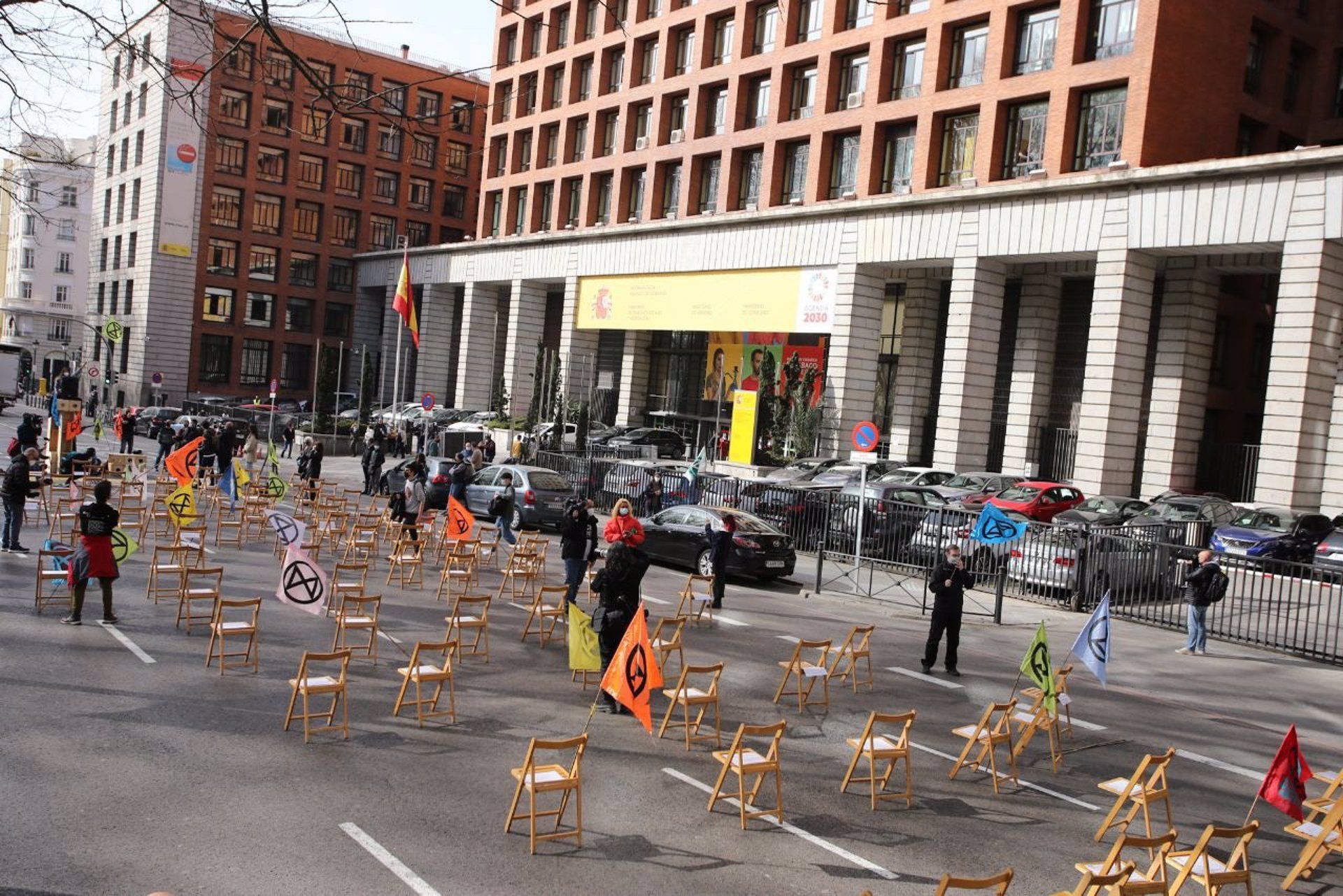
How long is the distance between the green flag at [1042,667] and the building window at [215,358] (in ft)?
227

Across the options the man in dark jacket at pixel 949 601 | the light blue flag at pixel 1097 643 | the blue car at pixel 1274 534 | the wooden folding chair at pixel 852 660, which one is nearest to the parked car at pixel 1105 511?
the blue car at pixel 1274 534

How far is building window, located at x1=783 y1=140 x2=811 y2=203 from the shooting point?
45625 millimetres

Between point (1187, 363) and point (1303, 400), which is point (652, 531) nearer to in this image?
point (1303, 400)

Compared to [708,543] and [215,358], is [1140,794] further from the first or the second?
[215,358]

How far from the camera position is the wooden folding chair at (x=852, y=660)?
13.2 m

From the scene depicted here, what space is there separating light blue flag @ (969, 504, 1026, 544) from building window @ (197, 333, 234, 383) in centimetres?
6327

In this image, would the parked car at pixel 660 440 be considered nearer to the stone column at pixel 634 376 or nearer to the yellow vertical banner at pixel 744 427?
the stone column at pixel 634 376

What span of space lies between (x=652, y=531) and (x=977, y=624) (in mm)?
7390

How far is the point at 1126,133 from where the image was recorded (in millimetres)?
34500

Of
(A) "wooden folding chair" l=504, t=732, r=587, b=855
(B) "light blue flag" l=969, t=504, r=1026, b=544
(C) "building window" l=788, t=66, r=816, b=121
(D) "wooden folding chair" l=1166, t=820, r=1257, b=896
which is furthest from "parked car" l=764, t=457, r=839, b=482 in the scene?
(A) "wooden folding chair" l=504, t=732, r=587, b=855

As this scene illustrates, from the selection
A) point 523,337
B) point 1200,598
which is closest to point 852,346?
point 523,337

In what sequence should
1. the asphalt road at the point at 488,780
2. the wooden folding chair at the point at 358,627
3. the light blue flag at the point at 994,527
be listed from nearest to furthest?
the asphalt road at the point at 488,780, the wooden folding chair at the point at 358,627, the light blue flag at the point at 994,527

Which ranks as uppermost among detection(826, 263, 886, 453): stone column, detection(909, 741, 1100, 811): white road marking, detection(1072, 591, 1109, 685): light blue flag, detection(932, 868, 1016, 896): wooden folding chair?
detection(826, 263, 886, 453): stone column

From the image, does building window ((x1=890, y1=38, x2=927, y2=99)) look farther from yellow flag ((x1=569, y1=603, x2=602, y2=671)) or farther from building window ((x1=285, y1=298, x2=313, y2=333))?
building window ((x1=285, y1=298, x2=313, y2=333))
